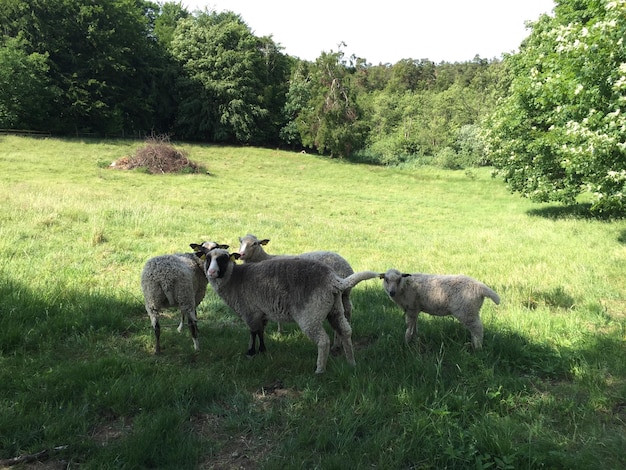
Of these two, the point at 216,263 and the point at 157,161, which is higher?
the point at 216,263

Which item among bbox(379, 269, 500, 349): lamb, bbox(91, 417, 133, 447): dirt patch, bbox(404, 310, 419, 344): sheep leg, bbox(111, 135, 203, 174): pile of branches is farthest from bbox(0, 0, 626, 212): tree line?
bbox(91, 417, 133, 447): dirt patch

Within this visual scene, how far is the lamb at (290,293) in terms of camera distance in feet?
16.8

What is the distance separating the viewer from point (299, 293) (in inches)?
206

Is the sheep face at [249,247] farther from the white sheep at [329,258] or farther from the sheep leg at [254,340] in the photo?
the sheep leg at [254,340]

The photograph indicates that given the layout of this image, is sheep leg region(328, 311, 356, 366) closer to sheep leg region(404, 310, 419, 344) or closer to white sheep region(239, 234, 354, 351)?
white sheep region(239, 234, 354, 351)

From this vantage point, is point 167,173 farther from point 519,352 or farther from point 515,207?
point 519,352

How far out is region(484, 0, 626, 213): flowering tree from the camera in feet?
34.7

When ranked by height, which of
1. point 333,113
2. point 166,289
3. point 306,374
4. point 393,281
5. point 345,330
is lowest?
point 306,374

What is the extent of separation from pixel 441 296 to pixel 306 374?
8.12ft

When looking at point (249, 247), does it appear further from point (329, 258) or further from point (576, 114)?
point (576, 114)

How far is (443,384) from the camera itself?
183 inches

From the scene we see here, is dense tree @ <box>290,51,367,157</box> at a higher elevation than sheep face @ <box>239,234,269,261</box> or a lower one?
higher

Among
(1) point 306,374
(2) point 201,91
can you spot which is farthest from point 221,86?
(1) point 306,374

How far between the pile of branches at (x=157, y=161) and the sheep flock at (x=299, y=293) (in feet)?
93.0
